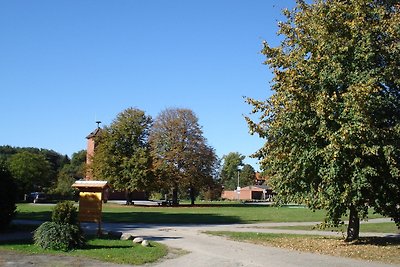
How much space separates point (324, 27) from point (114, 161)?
151ft

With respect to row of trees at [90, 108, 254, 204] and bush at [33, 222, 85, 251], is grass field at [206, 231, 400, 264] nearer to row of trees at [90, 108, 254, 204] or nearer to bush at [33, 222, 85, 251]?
bush at [33, 222, 85, 251]

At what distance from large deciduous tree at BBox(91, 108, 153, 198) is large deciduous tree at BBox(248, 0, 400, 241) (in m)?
41.5

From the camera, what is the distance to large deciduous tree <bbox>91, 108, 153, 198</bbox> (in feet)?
191

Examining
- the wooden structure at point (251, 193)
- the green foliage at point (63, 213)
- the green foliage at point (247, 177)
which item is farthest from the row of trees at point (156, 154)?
the green foliage at point (247, 177)

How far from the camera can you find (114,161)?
59375 millimetres

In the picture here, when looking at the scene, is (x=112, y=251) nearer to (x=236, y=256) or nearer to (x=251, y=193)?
(x=236, y=256)

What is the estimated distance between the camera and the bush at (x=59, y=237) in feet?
46.6

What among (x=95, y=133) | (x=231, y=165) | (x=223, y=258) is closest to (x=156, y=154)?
(x=95, y=133)

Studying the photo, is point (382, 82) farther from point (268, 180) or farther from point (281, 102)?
point (268, 180)

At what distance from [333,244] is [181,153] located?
4419 cm

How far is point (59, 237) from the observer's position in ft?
47.1

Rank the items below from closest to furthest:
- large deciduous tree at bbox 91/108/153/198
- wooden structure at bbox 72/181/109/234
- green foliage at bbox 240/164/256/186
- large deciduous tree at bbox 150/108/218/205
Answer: wooden structure at bbox 72/181/109/234 → large deciduous tree at bbox 91/108/153/198 → large deciduous tree at bbox 150/108/218/205 → green foliage at bbox 240/164/256/186

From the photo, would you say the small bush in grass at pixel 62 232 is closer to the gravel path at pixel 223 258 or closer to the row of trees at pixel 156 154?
the gravel path at pixel 223 258

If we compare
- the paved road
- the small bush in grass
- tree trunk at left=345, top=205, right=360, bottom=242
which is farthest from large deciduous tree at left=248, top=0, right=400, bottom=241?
the small bush in grass
